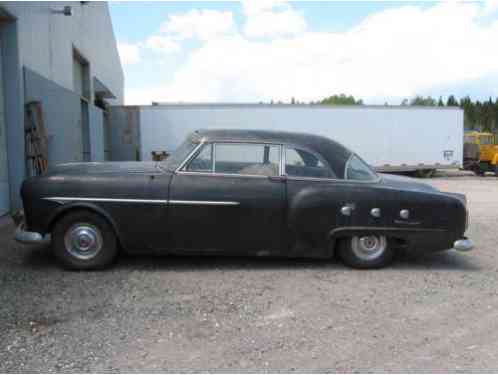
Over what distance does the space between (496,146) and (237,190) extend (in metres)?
22.1

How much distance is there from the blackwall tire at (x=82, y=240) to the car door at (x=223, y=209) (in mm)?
697

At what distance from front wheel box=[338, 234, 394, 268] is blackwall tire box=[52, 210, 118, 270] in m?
2.57

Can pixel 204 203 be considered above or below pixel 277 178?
below

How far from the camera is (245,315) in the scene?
3.95 m

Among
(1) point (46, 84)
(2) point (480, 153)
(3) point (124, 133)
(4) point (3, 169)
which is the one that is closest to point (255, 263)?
(4) point (3, 169)

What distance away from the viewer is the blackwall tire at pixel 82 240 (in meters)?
5.03

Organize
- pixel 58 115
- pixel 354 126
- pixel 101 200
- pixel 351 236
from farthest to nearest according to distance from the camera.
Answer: pixel 354 126, pixel 58 115, pixel 351 236, pixel 101 200

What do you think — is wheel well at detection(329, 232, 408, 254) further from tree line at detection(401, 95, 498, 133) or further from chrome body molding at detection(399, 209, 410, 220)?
tree line at detection(401, 95, 498, 133)

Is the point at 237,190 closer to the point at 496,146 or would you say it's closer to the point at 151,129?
the point at 151,129

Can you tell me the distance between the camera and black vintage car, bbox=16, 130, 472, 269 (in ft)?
16.5

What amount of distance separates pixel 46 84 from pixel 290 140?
6167 mm

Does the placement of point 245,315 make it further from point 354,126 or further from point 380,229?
point 354,126

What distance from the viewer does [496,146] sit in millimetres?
23344

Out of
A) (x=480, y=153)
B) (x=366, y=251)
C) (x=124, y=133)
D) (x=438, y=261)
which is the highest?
(x=124, y=133)
